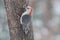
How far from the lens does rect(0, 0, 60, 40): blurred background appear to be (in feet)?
11.8

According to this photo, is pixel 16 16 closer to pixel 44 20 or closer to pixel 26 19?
pixel 26 19

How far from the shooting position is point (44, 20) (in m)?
3.96

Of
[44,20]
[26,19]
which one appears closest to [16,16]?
[26,19]

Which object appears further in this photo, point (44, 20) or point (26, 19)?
point (44, 20)

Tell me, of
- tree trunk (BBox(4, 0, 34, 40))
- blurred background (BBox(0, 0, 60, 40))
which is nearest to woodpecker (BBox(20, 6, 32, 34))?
tree trunk (BBox(4, 0, 34, 40))

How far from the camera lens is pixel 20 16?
1.25 m

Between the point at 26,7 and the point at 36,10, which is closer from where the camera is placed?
the point at 26,7

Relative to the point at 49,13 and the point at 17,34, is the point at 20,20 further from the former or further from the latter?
the point at 49,13

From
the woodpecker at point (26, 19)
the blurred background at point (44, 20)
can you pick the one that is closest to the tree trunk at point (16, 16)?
the woodpecker at point (26, 19)

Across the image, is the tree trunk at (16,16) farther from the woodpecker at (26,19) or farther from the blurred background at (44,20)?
the blurred background at (44,20)

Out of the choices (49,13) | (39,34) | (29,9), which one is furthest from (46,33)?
(29,9)

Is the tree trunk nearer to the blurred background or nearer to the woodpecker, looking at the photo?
the woodpecker

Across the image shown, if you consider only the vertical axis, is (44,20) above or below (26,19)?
below

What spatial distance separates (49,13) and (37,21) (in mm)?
306
